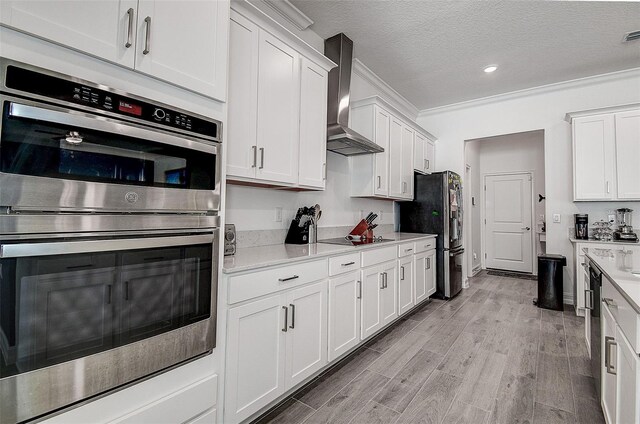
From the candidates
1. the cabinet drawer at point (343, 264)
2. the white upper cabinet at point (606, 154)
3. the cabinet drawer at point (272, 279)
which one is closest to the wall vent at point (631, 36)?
the white upper cabinet at point (606, 154)

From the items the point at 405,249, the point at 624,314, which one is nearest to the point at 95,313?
the point at 624,314

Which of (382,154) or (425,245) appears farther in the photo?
(425,245)

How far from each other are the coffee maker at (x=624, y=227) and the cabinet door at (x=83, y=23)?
196 inches

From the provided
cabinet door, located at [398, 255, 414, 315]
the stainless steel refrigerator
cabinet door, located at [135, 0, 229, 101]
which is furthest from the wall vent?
cabinet door, located at [135, 0, 229, 101]

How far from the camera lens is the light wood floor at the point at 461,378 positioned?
184 cm

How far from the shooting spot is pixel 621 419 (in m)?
1.30

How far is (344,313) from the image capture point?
2344 millimetres

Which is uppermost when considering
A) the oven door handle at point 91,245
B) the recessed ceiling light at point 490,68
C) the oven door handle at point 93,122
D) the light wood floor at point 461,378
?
the recessed ceiling light at point 490,68

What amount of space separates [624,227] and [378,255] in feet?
10.6

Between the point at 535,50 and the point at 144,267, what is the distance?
4349mm

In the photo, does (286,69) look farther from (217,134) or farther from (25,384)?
(25,384)

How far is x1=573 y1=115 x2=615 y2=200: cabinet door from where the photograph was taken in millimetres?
3660

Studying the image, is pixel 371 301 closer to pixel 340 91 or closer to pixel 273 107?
pixel 273 107

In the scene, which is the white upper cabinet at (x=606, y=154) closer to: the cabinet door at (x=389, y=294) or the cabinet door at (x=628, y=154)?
the cabinet door at (x=628, y=154)
